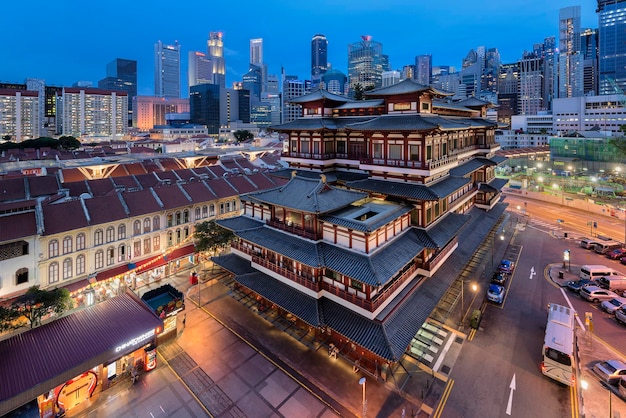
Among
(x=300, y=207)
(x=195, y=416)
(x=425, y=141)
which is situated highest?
(x=425, y=141)

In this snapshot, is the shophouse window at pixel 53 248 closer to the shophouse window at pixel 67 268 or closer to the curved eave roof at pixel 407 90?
the shophouse window at pixel 67 268

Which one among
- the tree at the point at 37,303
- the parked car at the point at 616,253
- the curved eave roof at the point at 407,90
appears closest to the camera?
the tree at the point at 37,303

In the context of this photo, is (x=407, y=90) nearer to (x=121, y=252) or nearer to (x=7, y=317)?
(x=121, y=252)

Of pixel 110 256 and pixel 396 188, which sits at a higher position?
pixel 396 188

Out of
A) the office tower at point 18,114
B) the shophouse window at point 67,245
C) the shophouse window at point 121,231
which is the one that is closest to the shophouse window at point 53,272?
the shophouse window at point 67,245

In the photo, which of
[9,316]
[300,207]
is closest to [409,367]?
[300,207]

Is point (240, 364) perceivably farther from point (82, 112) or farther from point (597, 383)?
point (82, 112)

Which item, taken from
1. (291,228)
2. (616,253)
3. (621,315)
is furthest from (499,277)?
(291,228)
